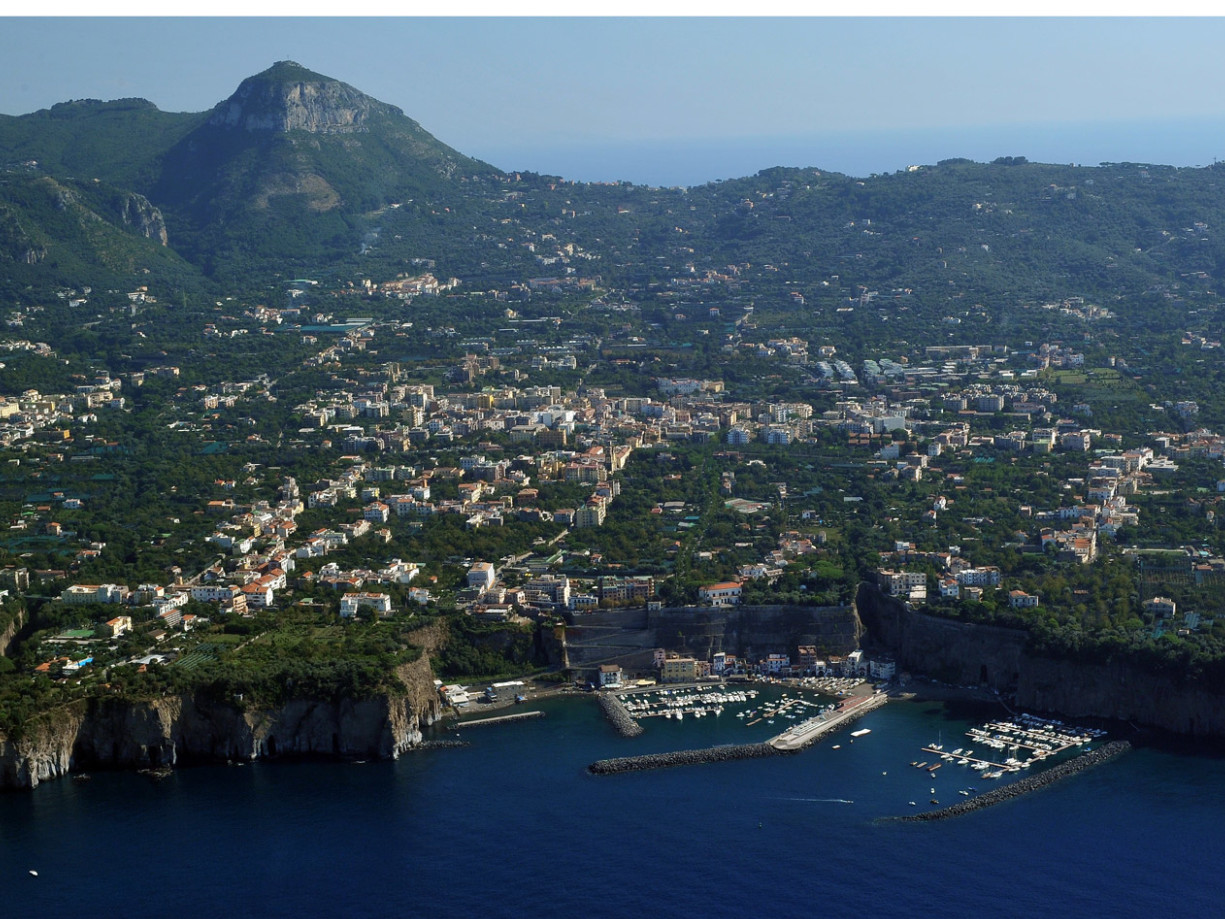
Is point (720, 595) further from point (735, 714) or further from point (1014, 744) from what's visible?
point (1014, 744)

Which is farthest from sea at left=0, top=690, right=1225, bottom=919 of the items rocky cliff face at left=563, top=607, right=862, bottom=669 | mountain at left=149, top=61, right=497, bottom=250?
mountain at left=149, top=61, right=497, bottom=250

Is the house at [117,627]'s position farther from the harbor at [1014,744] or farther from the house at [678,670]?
the harbor at [1014,744]

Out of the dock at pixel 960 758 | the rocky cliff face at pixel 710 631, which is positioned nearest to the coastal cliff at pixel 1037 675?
the rocky cliff face at pixel 710 631

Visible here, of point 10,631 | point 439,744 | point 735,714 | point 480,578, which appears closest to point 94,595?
point 10,631

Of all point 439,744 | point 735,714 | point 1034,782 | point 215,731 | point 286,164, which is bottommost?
point 1034,782

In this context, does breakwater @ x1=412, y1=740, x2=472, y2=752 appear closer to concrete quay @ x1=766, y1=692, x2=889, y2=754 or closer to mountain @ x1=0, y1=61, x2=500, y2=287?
concrete quay @ x1=766, y1=692, x2=889, y2=754

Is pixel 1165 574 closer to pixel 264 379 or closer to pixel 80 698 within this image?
pixel 80 698

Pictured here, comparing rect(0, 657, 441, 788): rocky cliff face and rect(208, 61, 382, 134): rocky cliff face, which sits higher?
rect(208, 61, 382, 134): rocky cliff face
